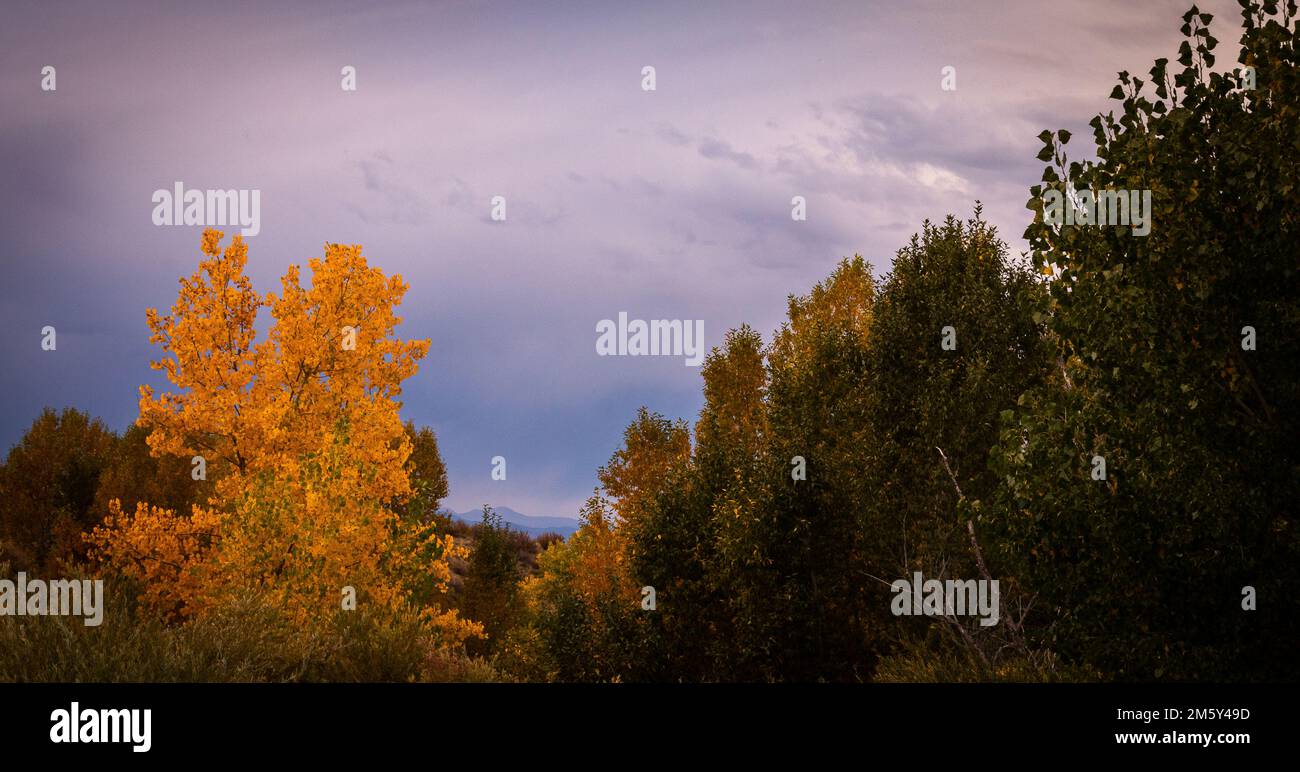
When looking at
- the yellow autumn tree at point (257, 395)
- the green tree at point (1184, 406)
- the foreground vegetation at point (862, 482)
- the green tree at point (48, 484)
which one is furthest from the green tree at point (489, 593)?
the green tree at point (1184, 406)

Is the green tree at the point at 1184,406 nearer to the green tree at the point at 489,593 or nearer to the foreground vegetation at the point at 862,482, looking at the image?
the foreground vegetation at the point at 862,482

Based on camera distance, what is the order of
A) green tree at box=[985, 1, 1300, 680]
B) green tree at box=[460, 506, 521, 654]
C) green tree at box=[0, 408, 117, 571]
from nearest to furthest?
1. green tree at box=[985, 1, 1300, 680]
2. green tree at box=[0, 408, 117, 571]
3. green tree at box=[460, 506, 521, 654]

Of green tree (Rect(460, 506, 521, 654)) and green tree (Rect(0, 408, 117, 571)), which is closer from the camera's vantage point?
green tree (Rect(0, 408, 117, 571))

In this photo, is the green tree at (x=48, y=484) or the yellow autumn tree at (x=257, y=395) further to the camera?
the green tree at (x=48, y=484)

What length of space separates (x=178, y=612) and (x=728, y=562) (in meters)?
17.9

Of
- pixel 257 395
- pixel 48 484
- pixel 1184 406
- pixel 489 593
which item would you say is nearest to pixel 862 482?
pixel 1184 406

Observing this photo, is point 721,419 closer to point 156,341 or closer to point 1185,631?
point 156,341

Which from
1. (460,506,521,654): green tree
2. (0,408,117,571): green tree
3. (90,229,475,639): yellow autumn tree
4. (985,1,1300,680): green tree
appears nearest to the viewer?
(985,1,1300,680): green tree

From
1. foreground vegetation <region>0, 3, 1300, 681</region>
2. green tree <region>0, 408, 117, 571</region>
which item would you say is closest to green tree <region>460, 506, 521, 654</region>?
foreground vegetation <region>0, 3, 1300, 681</region>

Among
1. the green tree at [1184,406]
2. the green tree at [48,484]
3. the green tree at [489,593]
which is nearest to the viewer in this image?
the green tree at [1184,406]

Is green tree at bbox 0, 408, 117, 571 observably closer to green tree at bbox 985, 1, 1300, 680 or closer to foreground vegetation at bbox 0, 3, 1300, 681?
foreground vegetation at bbox 0, 3, 1300, 681

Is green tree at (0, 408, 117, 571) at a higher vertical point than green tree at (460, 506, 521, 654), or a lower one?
higher
